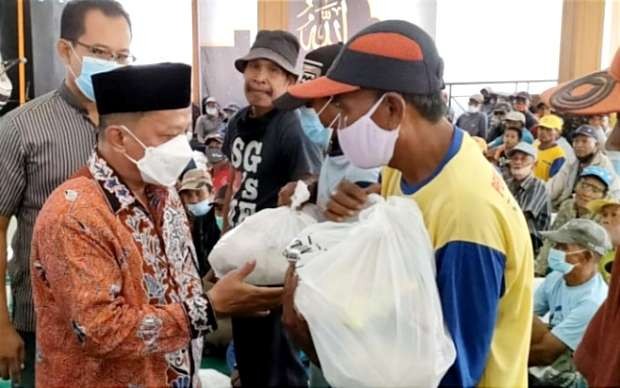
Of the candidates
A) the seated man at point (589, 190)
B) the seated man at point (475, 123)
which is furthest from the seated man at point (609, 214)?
the seated man at point (475, 123)

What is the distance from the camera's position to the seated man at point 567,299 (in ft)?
9.25

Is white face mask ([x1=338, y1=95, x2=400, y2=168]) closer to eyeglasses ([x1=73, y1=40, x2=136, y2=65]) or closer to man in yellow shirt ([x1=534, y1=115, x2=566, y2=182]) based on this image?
eyeglasses ([x1=73, y1=40, x2=136, y2=65])

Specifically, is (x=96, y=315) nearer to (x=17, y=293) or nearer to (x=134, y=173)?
(x=134, y=173)

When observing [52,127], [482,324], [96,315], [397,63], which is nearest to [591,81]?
[397,63]

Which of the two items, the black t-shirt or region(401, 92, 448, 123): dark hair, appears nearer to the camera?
region(401, 92, 448, 123): dark hair

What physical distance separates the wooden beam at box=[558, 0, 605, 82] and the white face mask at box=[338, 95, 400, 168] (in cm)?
1125

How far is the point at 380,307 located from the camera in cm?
117

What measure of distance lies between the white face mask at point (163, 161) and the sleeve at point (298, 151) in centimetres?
95

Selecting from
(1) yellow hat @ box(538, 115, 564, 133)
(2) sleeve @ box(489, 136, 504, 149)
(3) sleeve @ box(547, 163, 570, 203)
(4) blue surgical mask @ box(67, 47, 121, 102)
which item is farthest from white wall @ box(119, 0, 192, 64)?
(4) blue surgical mask @ box(67, 47, 121, 102)

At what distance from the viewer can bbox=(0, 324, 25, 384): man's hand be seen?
5.95ft

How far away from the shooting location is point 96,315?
1.30m

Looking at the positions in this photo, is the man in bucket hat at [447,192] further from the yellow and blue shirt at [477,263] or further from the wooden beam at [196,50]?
the wooden beam at [196,50]

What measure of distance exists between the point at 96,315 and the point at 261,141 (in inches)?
54.9

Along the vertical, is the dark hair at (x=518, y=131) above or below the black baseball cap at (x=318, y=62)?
below
